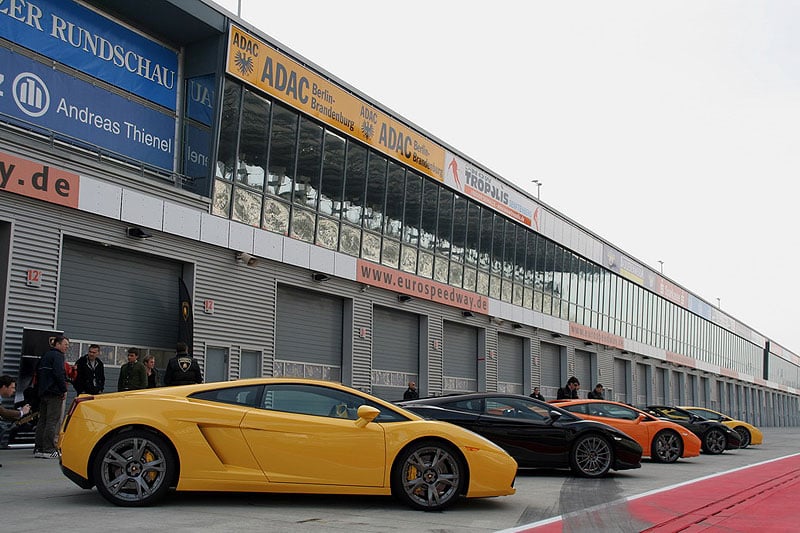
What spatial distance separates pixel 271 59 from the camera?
19.1m

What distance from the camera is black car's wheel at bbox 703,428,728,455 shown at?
22.1 m

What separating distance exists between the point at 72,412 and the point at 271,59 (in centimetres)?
1236

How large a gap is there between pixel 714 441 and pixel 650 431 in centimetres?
590

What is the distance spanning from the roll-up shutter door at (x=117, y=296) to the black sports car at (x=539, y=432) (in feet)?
19.4

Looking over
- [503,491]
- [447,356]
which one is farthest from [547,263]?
[503,491]

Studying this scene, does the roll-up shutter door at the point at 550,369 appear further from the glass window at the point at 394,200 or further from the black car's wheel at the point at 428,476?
the black car's wheel at the point at 428,476

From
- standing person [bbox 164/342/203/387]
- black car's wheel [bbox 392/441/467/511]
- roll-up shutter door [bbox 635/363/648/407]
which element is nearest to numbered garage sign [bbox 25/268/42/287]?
standing person [bbox 164/342/203/387]

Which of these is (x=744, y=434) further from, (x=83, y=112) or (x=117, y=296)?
(x=83, y=112)

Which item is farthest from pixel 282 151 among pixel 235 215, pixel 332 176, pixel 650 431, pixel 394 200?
pixel 650 431

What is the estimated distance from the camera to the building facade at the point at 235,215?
14.5 m

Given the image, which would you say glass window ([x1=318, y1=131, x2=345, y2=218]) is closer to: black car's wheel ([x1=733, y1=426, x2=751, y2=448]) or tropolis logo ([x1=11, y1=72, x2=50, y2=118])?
tropolis logo ([x1=11, y1=72, x2=50, y2=118])

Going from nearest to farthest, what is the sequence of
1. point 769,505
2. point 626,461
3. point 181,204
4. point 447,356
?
1. point 769,505
2. point 626,461
3. point 181,204
4. point 447,356

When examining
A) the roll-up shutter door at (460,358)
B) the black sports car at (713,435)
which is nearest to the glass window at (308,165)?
the roll-up shutter door at (460,358)

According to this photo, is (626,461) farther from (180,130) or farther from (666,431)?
(180,130)
